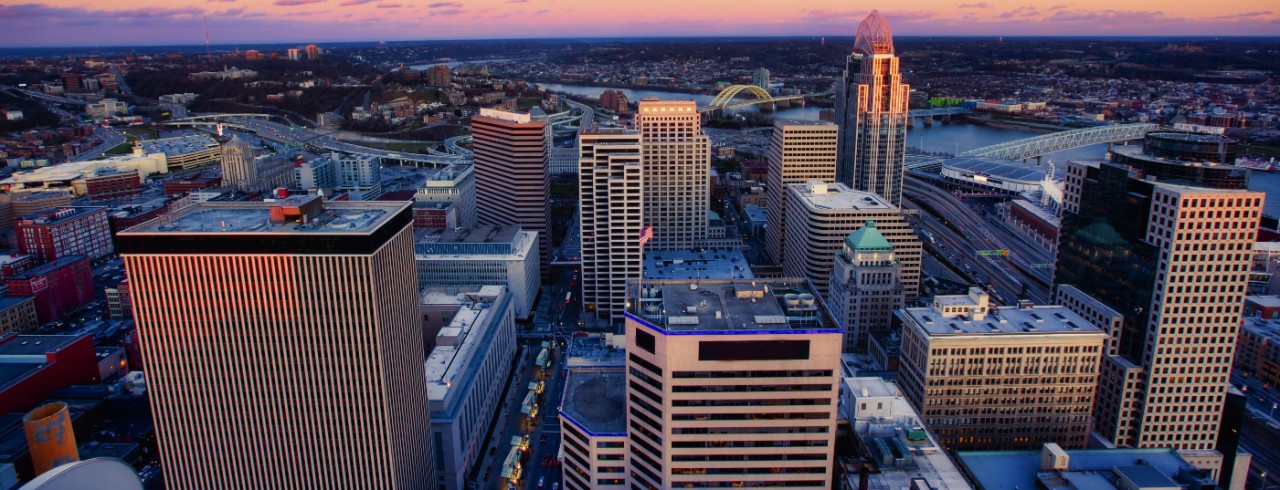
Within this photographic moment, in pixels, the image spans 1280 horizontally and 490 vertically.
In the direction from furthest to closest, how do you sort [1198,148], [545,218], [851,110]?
1. [851,110]
2. [545,218]
3. [1198,148]

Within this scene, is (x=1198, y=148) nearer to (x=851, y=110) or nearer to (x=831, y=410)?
(x=831, y=410)

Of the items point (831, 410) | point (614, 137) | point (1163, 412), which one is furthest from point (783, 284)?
point (614, 137)

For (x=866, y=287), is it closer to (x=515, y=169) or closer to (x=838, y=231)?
(x=838, y=231)

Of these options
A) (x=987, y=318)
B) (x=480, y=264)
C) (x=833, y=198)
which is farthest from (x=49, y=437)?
(x=833, y=198)

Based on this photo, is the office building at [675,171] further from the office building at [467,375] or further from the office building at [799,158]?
the office building at [467,375]

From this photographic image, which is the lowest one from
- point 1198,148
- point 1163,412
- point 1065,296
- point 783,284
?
point 1163,412

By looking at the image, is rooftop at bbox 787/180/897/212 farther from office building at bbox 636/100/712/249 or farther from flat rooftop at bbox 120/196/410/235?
flat rooftop at bbox 120/196/410/235

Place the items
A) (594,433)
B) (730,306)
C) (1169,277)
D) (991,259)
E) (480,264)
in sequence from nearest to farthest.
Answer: (730,306) → (594,433) → (1169,277) → (480,264) → (991,259)
